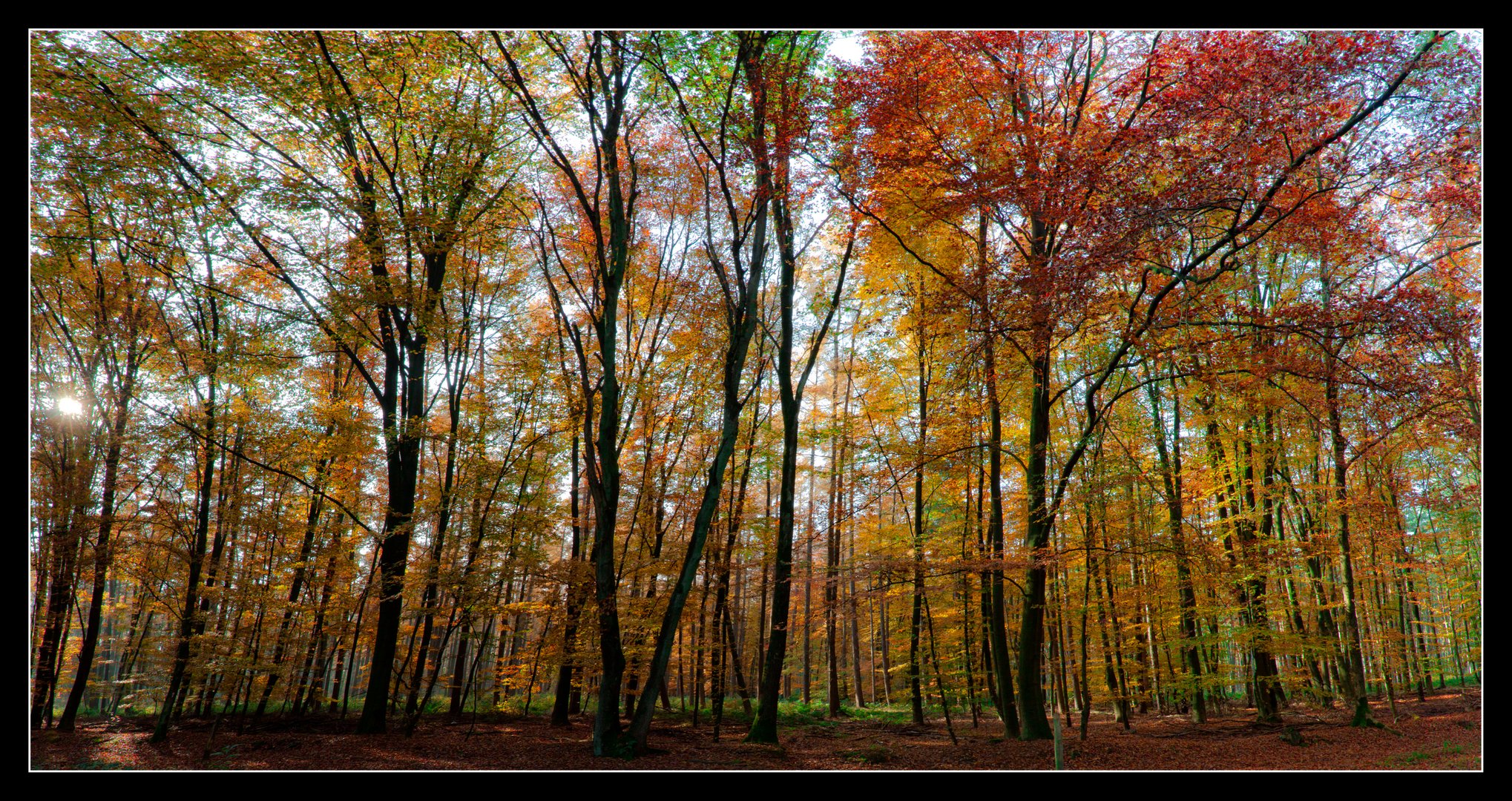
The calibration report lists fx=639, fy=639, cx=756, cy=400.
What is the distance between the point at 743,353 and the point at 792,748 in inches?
216

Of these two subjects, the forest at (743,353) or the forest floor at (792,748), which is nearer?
the forest at (743,353)

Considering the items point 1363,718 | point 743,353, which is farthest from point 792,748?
point 1363,718

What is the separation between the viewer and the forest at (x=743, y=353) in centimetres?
673

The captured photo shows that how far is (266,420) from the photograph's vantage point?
963 centimetres

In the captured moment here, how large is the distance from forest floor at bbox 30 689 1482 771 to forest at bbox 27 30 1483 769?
14cm

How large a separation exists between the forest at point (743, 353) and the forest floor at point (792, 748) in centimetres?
14

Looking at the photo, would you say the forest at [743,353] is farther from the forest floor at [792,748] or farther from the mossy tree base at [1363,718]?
the mossy tree base at [1363,718]

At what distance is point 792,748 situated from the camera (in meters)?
8.80

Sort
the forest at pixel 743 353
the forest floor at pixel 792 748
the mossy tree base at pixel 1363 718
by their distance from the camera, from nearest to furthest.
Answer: the forest at pixel 743 353
the forest floor at pixel 792 748
the mossy tree base at pixel 1363 718

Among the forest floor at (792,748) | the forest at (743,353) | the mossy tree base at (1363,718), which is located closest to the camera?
the forest at (743,353)

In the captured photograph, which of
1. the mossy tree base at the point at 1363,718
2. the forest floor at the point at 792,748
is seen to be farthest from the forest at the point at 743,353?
the mossy tree base at the point at 1363,718

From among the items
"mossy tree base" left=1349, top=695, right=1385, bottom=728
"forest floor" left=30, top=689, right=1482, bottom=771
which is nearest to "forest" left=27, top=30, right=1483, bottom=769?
"forest floor" left=30, top=689, right=1482, bottom=771

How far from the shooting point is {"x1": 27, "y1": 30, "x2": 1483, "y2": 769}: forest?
22.1 ft

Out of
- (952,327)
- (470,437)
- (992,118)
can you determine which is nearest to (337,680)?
(470,437)
